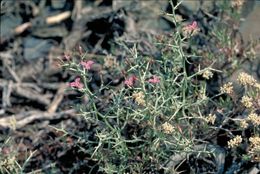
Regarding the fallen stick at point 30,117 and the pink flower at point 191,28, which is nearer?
the pink flower at point 191,28

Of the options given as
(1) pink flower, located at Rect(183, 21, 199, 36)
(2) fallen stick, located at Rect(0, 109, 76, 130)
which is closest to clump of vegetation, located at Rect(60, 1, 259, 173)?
(1) pink flower, located at Rect(183, 21, 199, 36)

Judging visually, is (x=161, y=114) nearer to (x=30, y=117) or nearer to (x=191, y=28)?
(x=191, y=28)

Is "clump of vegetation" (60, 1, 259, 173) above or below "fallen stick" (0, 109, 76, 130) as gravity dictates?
above

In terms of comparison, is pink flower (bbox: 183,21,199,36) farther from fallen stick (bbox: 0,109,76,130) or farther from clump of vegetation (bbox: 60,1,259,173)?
fallen stick (bbox: 0,109,76,130)

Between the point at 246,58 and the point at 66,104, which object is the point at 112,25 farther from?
the point at 246,58

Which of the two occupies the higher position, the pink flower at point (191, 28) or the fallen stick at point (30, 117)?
the pink flower at point (191, 28)

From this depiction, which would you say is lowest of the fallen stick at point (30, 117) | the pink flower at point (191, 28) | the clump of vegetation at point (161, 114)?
the fallen stick at point (30, 117)

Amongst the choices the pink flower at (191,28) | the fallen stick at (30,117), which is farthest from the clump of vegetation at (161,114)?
the fallen stick at (30,117)

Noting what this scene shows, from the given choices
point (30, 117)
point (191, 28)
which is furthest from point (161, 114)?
point (30, 117)

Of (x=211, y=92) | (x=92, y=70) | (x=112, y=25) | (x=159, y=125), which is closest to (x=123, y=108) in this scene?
(x=159, y=125)

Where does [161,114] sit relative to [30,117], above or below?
above

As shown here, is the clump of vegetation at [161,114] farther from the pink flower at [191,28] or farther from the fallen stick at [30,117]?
the fallen stick at [30,117]
